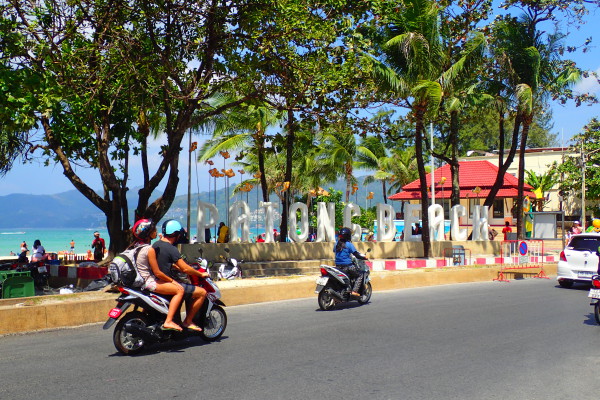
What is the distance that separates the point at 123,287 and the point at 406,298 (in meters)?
8.33

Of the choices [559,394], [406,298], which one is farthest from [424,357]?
[406,298]

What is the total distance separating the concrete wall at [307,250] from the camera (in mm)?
19328

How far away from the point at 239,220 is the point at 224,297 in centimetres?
869

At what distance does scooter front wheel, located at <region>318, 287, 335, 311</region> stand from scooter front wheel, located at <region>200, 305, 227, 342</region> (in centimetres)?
353

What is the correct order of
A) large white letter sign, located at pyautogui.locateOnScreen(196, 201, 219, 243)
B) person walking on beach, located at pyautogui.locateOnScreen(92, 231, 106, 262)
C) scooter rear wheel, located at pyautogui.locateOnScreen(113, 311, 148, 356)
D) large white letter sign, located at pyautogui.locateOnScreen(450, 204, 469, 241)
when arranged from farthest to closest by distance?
1. large white letter sign, located at pyautogui.locateOnScreen(450, 204, 469, 241)
2. person walking on beach, located at pyautogui.locateOnScreen(92, 231, 106, 262)
3. large white letter sign, located at pyautogui.locateOnScreen(196, 201, 219, 243)
4. scooter rear wheel, located at pyautogui.locateOnScreen(113, 311, 148, 356)

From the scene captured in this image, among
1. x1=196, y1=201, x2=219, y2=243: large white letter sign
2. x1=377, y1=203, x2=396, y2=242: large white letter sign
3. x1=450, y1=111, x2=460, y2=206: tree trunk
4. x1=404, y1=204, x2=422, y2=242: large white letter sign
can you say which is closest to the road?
x1=196, y1=201, x2=219, y2=243: large white letter sign

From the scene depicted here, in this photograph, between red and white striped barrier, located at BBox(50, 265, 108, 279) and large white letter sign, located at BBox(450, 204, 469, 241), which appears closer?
red and white striped barrier, located at BBox(50, 265, 108, 279)

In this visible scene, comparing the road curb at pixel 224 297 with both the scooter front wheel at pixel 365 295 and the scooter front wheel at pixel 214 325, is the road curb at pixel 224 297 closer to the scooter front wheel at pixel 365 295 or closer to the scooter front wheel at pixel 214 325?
the scooter front wheel at pixel 365 295

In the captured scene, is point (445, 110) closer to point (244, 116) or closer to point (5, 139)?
point (244, 116)

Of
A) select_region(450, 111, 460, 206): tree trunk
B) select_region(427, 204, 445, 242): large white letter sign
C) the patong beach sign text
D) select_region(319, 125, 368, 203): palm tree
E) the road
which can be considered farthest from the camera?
select_region(319, 125, 368, 203): palm tree

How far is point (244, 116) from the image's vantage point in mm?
31438

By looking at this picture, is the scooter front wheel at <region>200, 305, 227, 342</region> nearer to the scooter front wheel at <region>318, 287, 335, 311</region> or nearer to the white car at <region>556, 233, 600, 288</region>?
the scooter front wheel at <region>318, 287, 335, 311</region>

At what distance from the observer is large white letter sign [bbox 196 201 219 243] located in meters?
20.8

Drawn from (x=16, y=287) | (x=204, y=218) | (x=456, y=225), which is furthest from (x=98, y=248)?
(x=456, y=225)
